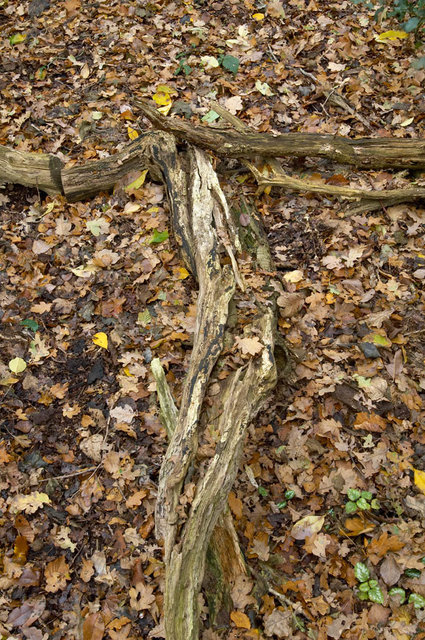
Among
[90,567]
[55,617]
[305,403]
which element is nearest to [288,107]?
[305,403]

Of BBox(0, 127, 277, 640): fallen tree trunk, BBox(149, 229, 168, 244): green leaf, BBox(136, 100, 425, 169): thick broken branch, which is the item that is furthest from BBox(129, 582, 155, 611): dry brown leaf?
BBox(136, 100, 425, 169): thick broken branch

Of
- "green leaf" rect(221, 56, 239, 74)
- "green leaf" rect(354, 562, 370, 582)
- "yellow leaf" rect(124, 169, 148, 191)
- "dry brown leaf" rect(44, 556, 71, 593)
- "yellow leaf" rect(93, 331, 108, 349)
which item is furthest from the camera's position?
"green leaf" rect(221, 56, 239, 74)

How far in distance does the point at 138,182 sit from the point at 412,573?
14.1 ft

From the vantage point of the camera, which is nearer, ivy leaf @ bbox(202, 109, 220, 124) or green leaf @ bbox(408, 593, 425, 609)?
green leaf @ bbox(408, 593, 425, 609)

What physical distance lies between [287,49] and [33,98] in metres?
3.46

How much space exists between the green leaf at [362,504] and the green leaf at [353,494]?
0.09 ft

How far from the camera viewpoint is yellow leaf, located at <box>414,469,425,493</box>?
11.1 feet

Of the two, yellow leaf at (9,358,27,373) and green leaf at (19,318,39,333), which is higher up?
green leaf at (19,318,39,333)

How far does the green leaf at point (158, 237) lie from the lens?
15.6ft

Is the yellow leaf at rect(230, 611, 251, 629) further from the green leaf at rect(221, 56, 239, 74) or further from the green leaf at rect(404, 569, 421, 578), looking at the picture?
the green leaf at rect(221, 56, 239, 74)

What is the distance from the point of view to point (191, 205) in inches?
182

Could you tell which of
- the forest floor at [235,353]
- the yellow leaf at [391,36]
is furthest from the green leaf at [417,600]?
the yellow leaf at [391,36]

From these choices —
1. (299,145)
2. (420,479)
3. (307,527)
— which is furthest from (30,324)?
(420,479)

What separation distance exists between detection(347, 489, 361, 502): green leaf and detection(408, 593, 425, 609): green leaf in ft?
2.13
